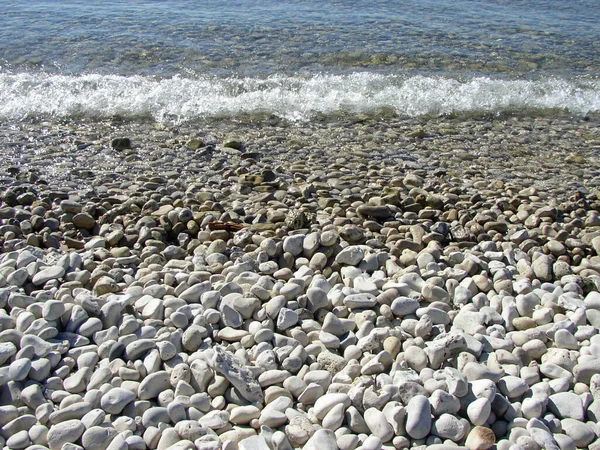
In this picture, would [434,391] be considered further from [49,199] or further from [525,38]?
[525,38]

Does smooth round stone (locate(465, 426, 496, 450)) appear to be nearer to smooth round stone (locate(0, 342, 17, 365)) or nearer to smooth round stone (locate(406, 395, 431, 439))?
smooth round stone (locate(406, 395, 431, 439))

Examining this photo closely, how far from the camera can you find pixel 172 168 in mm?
5156

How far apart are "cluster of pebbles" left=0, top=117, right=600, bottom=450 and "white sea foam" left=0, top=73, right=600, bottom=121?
1258 millimetres

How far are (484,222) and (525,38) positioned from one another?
665cm

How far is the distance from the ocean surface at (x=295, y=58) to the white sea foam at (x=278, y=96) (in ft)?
0.07

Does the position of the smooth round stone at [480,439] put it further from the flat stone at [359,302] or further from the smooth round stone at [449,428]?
the flat stone at [359,302]

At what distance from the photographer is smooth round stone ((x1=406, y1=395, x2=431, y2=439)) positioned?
2.29 metres

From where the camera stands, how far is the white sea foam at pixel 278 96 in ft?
21.9

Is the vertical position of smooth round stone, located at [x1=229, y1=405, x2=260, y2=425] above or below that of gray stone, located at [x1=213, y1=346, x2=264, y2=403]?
below

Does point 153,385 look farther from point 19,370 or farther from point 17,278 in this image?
point 17,278

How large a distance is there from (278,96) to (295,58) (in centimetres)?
167

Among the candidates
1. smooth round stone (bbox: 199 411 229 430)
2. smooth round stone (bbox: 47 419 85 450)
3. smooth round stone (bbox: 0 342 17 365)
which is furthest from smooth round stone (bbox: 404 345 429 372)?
smooth round stone (bbox: 0 342 17 365)

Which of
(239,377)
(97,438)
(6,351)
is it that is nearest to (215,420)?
(239,377)

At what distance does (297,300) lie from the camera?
3152mm
